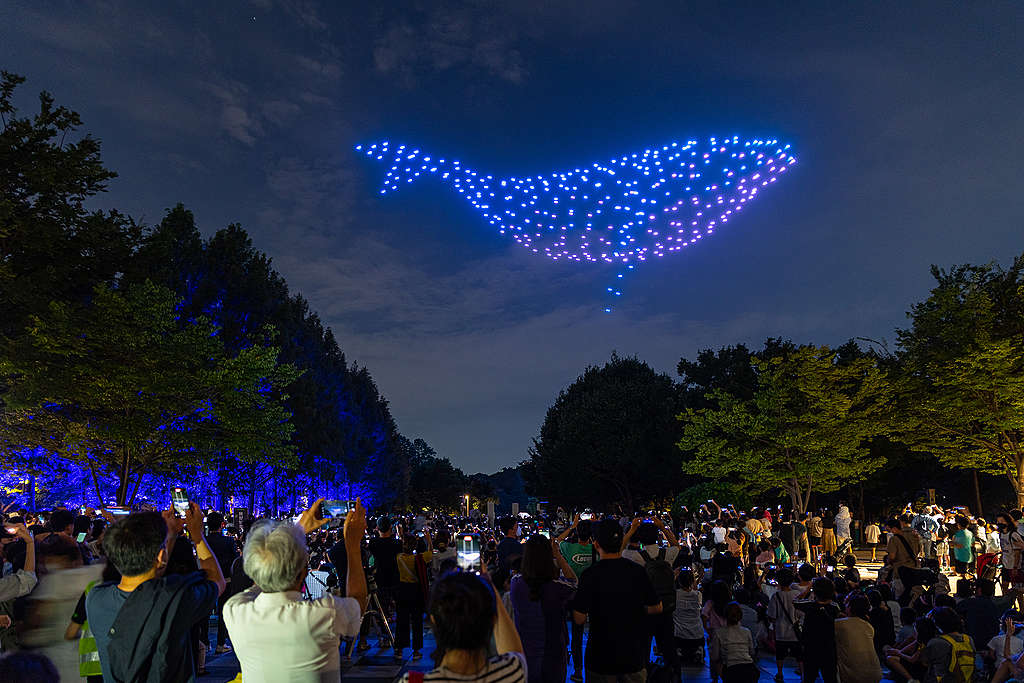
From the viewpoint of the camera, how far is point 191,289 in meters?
34.2

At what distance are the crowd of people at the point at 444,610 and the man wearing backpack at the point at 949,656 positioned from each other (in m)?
0.01

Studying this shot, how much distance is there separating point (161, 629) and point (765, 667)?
9.25 meters

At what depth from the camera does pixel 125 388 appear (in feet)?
73.8

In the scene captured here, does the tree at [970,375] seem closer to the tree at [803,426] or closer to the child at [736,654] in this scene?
the tree at [803,426]

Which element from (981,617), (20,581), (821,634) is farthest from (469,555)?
(981,617)

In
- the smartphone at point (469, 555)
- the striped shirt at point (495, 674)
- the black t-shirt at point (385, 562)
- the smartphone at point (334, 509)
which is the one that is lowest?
the black t-shirt at point (385, 562)

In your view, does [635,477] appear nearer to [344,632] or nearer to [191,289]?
[191,289]

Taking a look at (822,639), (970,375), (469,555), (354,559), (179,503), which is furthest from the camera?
(970,375)

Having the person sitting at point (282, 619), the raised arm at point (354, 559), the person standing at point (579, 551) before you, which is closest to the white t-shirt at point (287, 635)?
the person sitting at point (282, 619)

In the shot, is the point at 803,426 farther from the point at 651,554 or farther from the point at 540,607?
the point at 540,607

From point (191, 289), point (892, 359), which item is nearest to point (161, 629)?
point (191, 289)

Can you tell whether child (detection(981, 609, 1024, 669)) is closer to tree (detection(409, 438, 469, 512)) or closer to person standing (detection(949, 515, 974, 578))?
person standing (detection(949, 515, 974, 578))

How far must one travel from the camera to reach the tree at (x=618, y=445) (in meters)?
53.1

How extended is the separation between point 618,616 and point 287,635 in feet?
8.69
